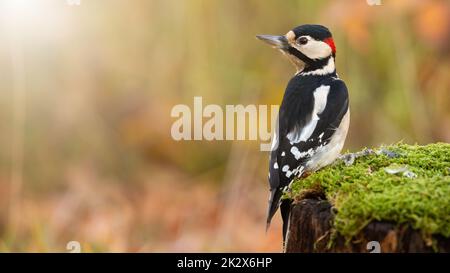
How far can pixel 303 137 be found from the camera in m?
3.94

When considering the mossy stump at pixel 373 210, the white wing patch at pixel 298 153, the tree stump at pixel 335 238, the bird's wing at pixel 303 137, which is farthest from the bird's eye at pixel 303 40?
the tree stump at pixel 335 238

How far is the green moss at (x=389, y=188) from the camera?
110 inches

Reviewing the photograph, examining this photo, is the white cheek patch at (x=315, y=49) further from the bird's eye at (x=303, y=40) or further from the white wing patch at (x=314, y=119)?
the white wing patch at (x=314, y=119)

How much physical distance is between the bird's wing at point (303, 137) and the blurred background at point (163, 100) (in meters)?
2.46

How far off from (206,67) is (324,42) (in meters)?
2.61

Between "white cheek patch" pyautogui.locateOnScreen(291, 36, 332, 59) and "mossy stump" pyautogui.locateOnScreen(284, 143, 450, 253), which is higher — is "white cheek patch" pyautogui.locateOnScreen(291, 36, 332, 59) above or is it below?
→ above

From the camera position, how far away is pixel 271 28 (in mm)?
6863

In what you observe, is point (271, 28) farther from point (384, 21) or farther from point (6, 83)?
point (6, 83)

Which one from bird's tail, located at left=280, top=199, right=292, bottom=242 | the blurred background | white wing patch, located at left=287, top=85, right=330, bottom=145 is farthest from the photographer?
the blurred background

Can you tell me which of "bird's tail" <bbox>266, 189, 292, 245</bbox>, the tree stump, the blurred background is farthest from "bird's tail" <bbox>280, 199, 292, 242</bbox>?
the blurred background

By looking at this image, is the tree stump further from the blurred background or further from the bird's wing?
the blurred background

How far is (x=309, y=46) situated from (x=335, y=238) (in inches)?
69.0

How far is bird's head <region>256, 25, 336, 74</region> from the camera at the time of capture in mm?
4352

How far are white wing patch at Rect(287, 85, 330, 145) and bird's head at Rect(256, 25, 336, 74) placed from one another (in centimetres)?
26
